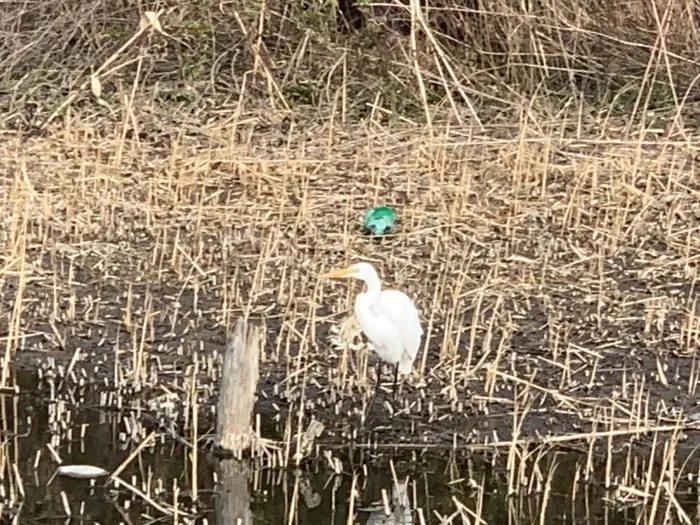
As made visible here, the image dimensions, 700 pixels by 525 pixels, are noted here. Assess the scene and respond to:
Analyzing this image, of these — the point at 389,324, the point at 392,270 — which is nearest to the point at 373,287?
the point at 389,324

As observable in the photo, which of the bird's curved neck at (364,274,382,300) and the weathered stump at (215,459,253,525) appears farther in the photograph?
the bird's curved neck at (364,274,382,300)

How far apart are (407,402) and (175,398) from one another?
2.94 feet

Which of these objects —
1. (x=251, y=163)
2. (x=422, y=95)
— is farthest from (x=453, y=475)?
(x=422, y=95)

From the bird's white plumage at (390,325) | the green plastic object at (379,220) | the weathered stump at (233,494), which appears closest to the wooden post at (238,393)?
the weathered stump at (233,494)

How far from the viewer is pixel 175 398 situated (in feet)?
16.8

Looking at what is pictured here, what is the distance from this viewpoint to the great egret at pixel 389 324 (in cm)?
502

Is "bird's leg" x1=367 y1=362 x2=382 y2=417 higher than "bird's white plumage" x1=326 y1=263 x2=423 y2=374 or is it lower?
lower

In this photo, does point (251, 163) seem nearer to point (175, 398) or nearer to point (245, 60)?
point (245, 60)

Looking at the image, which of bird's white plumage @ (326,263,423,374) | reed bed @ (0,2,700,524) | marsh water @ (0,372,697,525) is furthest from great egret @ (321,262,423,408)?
marsh water @ (0,372,697,525)

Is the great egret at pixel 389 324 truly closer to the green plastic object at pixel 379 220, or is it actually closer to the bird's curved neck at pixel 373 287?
the bird's curved neck at pixel 373 287

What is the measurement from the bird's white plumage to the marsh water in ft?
1.46

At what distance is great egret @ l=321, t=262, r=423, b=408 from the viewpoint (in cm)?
502

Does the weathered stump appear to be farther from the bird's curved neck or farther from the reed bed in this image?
the bird's curved neck

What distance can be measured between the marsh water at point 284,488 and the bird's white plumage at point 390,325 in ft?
1.46
